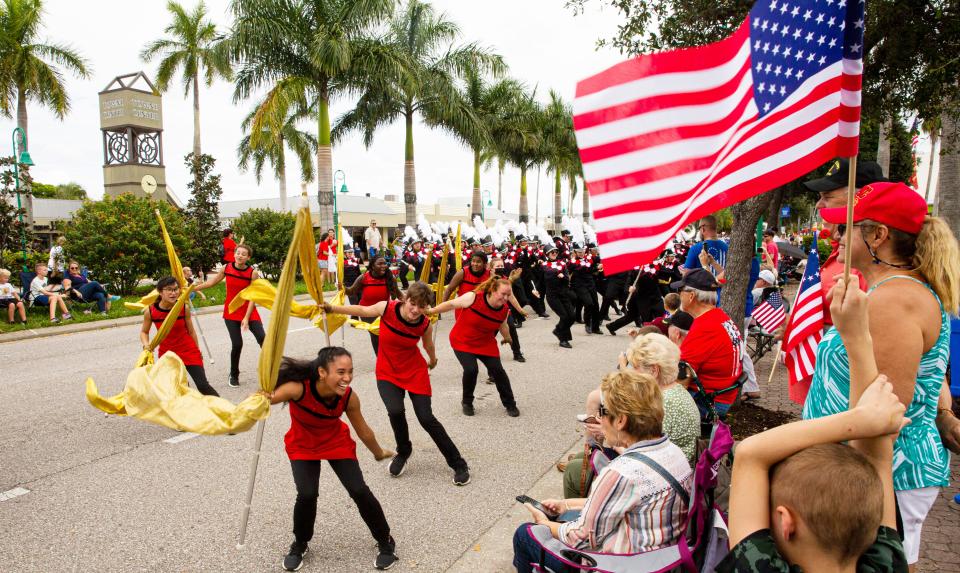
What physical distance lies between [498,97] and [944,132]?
2623 centimetres

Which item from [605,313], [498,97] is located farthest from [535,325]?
[498,97]

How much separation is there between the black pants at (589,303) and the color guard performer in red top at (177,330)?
25.7 feet

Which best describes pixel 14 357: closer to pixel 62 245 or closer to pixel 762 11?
pixel 62 245

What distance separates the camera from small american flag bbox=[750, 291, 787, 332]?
364 inches

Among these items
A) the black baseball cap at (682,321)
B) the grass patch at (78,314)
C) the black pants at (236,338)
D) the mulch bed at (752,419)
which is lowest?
the mulch bed at (752,419)

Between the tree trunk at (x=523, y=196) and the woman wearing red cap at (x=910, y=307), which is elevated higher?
the tree trunk at (x=523, y=196)

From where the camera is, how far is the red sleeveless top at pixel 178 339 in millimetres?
6820

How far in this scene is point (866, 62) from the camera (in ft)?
22.0

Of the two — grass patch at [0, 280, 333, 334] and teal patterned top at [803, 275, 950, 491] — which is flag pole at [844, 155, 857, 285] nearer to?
teal patterned top at [803, 275, 950, 491]

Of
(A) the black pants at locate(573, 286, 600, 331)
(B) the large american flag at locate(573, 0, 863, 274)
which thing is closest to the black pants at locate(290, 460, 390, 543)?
(B) the large american flag at locate(573, 0, 863, 274)

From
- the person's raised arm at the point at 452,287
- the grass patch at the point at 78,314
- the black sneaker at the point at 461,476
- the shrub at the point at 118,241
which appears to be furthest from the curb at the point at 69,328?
the black sneaker at the point at 461,476

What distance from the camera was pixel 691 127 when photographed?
336 cm

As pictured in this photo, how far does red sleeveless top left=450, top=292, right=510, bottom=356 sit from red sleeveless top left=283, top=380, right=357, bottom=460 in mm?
3233

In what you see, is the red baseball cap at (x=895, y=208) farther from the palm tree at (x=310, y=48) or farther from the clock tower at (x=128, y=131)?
the clock tower at (x=128, y=131)
